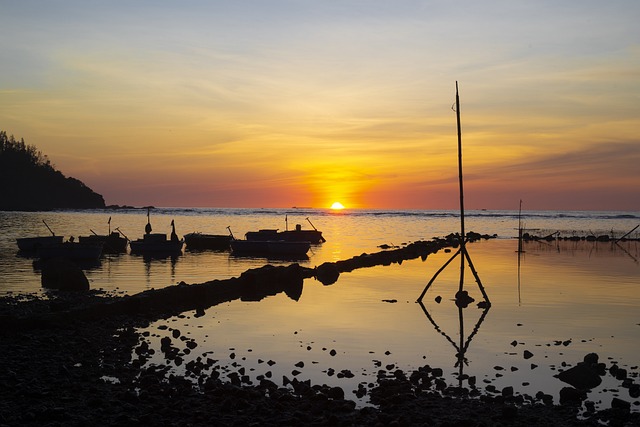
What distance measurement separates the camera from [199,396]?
13.5m

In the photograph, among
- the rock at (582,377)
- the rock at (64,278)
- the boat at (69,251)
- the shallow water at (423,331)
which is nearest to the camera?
the rock at (582,377)

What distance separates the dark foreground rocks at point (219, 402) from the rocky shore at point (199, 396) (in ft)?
0.07

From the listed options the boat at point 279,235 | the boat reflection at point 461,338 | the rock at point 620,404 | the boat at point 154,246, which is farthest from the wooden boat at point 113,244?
the rock at point 620,404

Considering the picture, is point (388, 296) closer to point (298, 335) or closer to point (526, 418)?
point (298, 335)

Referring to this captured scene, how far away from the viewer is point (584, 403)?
→ 14.0 meters

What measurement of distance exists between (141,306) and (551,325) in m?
16.2

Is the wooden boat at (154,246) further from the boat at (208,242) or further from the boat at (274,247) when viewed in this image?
the boat at (208,242)

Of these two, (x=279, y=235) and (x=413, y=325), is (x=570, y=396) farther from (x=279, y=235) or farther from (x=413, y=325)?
(x=279, y=235)

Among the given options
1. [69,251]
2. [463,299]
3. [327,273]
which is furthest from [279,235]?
[463,299]

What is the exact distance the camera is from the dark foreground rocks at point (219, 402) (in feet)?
39.3

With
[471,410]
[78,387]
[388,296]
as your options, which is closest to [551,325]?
[388,296]

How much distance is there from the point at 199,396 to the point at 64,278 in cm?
1958

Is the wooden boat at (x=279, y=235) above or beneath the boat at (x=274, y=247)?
above

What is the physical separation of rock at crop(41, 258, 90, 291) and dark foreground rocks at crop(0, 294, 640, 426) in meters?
14.0
